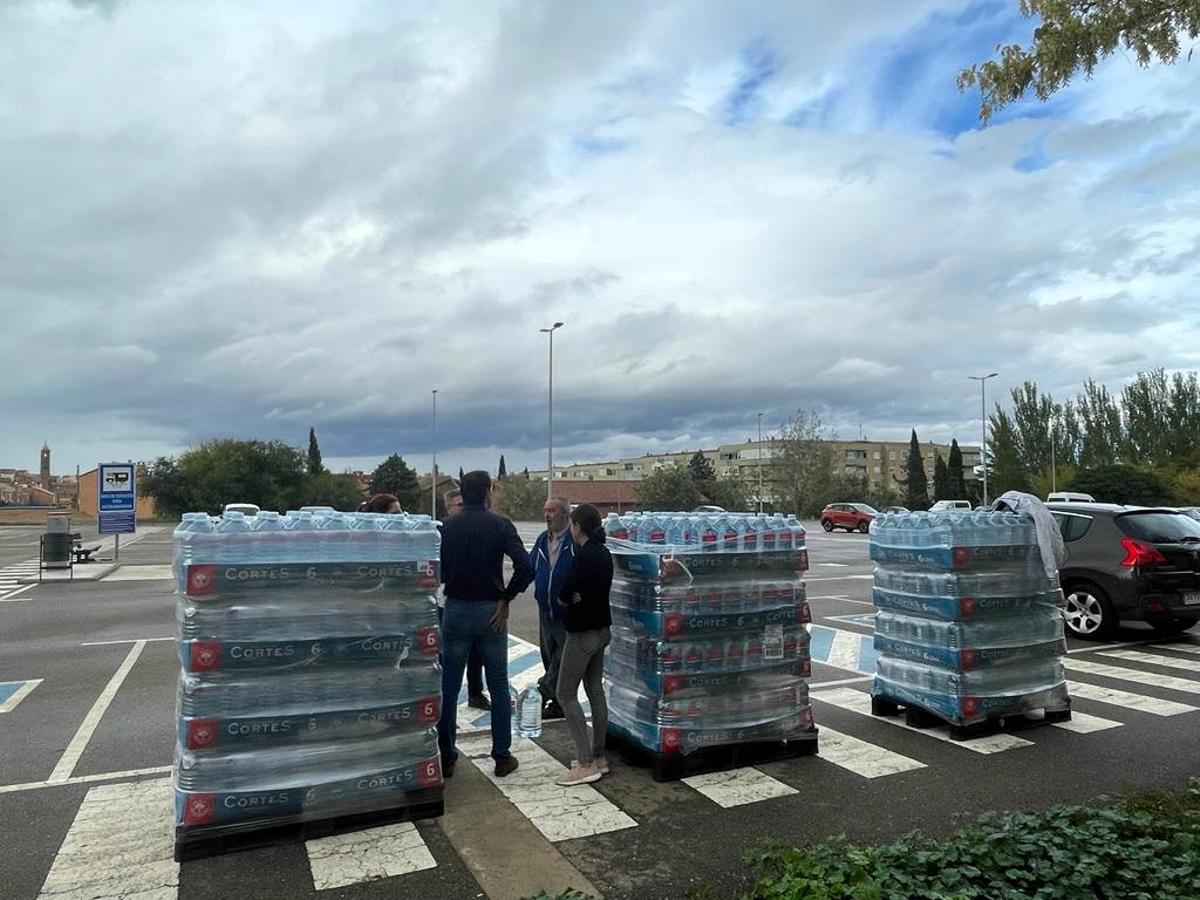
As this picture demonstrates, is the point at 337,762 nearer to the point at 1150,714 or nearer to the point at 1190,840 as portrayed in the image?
the point at 1190,840

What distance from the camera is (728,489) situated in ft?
237

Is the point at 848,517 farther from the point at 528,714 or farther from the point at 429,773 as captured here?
the point at 429,773

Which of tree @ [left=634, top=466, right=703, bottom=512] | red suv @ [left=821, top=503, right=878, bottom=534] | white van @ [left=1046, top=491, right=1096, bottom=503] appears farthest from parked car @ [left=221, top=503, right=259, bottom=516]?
tree @ [left=634, top=466, right=703, bottom=512]

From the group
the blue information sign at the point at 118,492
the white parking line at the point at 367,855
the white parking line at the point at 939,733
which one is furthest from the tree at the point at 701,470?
the white parking line at the point at 367,855

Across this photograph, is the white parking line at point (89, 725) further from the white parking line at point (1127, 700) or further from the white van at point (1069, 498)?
the white van at point (1069, 498)

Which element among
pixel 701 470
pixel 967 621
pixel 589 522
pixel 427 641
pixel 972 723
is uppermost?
pixel 701 470

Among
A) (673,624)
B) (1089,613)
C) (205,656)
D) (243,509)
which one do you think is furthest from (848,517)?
(205,656)

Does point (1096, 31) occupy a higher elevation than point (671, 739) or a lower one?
higher

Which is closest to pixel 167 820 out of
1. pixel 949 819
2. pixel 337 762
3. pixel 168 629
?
pixel 337 762

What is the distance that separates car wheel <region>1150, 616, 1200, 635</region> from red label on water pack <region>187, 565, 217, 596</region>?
10.1 m

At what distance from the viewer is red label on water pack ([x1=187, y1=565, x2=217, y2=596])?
440 centimetres

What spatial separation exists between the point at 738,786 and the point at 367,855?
225cm

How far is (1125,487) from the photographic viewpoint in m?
48.5

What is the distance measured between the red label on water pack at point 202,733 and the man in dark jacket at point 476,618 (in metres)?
1.44
